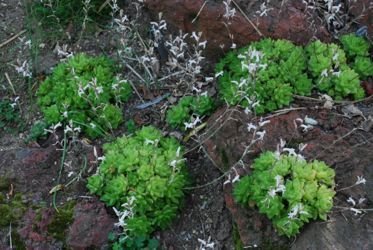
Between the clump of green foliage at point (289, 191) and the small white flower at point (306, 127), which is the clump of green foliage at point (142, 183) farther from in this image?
→ the small white flower at point (306, 127)

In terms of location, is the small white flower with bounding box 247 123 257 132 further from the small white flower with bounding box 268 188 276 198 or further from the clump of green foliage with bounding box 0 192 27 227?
the clump of green foliage with bounding box 0 192 27 227

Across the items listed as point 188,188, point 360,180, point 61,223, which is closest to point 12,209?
point 61,223

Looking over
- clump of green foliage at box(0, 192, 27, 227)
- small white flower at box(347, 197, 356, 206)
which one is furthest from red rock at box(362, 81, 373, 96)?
clump of green foliage at box(0, 192, 27, 227)

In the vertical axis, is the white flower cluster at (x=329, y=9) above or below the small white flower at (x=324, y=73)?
above

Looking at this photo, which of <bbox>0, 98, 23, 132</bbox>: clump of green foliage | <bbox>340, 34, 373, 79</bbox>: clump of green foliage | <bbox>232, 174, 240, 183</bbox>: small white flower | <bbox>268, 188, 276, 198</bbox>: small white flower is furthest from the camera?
<bbox>0, 98, 23, 132</bbox>: clump of green foliage

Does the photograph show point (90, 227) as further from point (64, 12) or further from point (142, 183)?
point (64, 12)

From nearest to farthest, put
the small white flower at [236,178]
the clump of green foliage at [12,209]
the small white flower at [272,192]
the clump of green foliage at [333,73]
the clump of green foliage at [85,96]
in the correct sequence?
the small white flower at [272,192], the small white flower at [236,178], the clump of green foliage at [12,209], the clump of green foliage at [333,73], the clump of green foliage at [85,96]

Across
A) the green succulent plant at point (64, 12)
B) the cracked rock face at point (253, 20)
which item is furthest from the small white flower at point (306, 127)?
the green succulent plant at point (64, 12)
